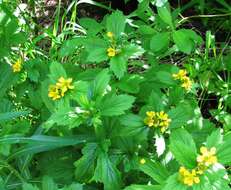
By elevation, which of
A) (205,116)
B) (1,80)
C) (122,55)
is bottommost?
(205,116)

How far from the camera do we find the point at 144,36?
191 centimetres

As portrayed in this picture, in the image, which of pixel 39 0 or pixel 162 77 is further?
pixel 39 0

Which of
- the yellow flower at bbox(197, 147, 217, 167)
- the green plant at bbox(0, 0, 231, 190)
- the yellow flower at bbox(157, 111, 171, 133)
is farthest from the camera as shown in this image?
the yellow flower at bbox(157, 111, 171, 133)

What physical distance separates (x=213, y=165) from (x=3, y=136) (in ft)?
2.32

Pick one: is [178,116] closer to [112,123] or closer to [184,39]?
[112,123]

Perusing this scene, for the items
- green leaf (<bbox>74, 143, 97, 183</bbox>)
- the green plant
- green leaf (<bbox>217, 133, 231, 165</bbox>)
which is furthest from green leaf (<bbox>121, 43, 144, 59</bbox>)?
green leaf (<bbox>217, 133, 231, 165</bbox>)

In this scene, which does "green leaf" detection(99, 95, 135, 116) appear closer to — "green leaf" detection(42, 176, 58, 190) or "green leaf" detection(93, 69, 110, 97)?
"green leaf" detection(93, 69, 110, 97)

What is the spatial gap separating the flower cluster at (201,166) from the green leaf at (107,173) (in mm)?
329

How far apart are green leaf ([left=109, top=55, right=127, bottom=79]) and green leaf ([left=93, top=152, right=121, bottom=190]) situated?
279 millimetres

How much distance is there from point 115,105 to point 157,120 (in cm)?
15

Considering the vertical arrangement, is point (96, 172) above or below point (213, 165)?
below

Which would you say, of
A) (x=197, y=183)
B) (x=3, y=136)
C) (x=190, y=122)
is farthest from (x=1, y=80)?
(x=197, y=183)

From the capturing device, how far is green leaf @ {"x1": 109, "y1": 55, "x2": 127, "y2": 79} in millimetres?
1501

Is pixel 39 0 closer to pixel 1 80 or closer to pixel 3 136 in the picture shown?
pixel 1 80
